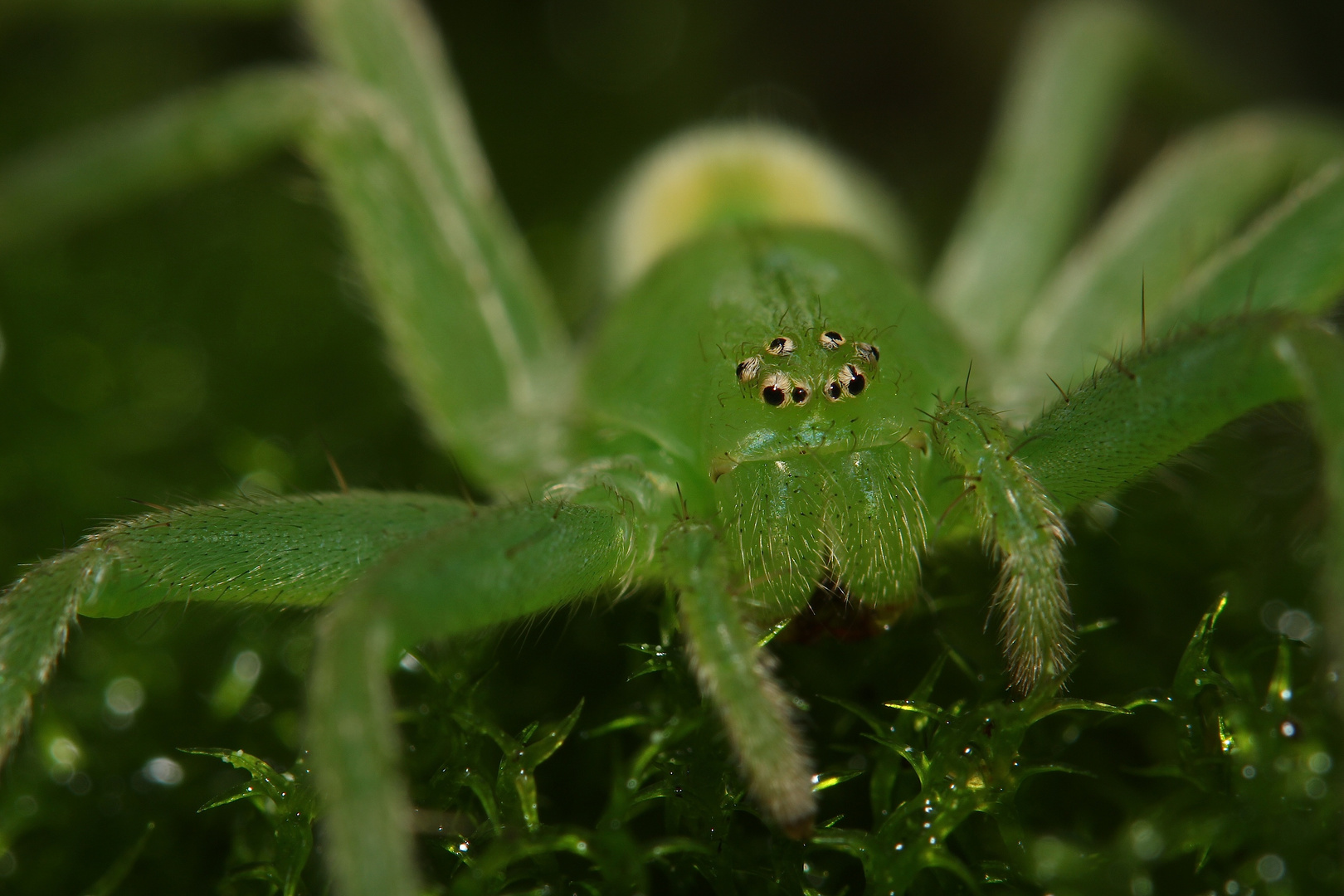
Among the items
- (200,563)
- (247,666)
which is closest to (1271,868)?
(200,563)

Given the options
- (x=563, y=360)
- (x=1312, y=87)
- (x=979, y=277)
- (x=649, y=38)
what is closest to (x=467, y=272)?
(x=563, y=360)

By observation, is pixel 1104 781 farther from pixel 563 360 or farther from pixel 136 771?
pixel 136 771

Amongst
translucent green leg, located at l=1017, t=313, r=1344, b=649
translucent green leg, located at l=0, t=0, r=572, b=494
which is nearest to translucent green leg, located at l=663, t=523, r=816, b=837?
translucent green leg, located at l=1017, t=313, r=1344, b=649

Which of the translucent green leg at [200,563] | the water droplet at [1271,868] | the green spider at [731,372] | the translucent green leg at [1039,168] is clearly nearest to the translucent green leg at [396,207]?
the green spider at [731,372]

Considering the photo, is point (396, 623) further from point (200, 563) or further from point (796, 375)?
point (796, 375)

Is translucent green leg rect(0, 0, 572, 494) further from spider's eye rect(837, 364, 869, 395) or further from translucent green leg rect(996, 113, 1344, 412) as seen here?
translucent green leg rect(996, 113, 1344, 412)

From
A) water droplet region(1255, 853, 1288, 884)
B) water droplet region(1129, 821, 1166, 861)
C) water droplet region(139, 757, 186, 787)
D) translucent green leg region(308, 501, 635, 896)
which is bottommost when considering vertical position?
water droplet region(1255, 853, 1288, 884)
